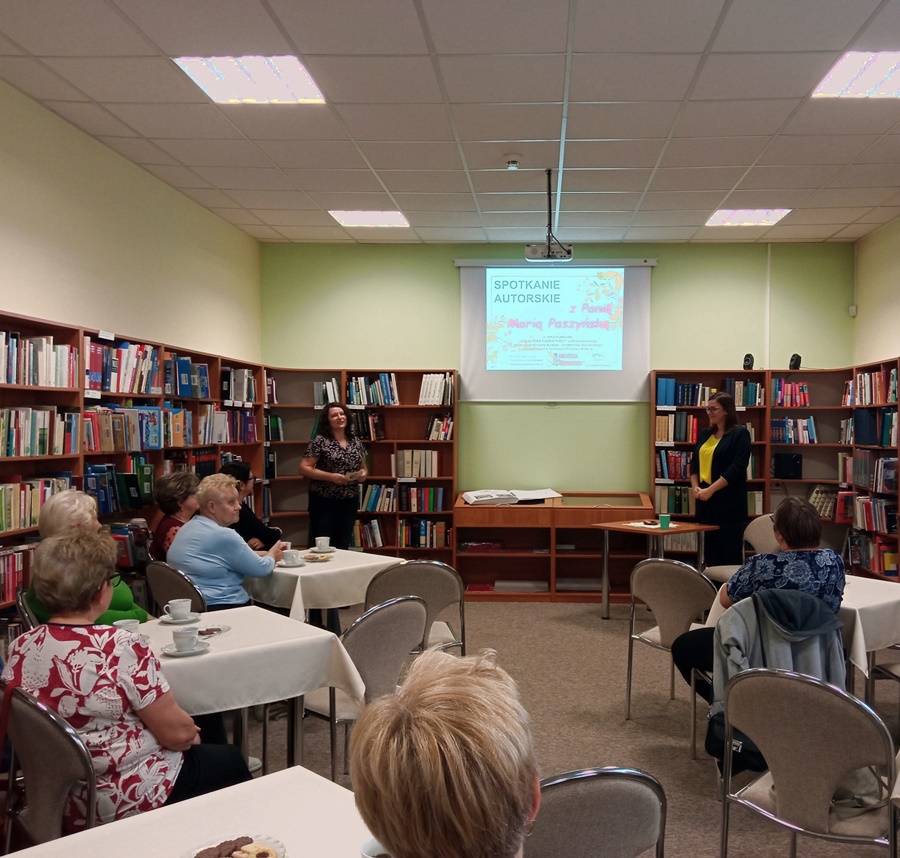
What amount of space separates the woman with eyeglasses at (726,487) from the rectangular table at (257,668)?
14.6 ft

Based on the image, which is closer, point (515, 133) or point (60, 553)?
point (60, 553)

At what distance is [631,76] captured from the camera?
13.5 feet

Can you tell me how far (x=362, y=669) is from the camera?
3.18m

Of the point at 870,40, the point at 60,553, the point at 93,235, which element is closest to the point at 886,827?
the point at 60,553

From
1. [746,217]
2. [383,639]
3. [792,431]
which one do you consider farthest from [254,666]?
[792,431]

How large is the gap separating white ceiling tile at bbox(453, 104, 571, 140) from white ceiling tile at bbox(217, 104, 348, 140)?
77cm

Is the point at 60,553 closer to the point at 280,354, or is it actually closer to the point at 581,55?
the point at 581,55

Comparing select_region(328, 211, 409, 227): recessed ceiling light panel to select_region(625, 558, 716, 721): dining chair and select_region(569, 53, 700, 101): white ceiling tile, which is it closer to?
select_region(569, 53, 700, 101): white ceiling tile

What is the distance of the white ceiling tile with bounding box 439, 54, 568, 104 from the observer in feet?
12.9

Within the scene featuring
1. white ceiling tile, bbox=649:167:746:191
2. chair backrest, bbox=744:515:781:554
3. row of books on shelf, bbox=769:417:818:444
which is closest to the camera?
white ceiling tile, bbox=649:167:746:191

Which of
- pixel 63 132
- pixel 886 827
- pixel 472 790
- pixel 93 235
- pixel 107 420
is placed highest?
pixel 63 132

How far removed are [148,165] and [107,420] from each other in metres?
1.98

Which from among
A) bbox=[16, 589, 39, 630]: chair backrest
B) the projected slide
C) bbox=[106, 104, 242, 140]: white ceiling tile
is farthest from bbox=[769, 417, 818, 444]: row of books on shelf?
bbox=[16, 589, 39, 630]: chair backrest

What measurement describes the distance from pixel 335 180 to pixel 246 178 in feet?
2.16
